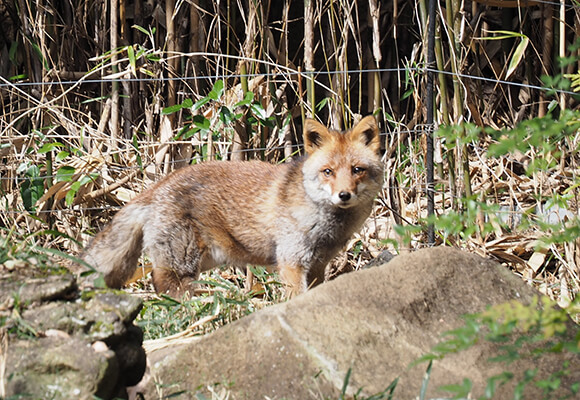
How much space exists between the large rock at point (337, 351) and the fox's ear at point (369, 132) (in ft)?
7.13

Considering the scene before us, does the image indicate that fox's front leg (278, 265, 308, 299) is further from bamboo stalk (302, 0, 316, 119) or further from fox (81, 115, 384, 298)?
bamboo stalk (302, 0, 316, 119)

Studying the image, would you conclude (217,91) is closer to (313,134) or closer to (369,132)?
(313,134)

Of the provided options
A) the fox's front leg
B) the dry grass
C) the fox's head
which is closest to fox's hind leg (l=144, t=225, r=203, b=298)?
the fox's front leg

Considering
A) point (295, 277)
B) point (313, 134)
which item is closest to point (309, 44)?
point (313, 134)

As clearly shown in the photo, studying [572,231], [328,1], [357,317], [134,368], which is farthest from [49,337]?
[328,1]

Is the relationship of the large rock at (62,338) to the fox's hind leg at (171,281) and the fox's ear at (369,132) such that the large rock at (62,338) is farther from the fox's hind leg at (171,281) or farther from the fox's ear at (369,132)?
the fox's ear at (369,132)

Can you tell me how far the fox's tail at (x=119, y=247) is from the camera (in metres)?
5.41

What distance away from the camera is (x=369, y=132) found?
565 cm

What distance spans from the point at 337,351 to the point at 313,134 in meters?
2.83

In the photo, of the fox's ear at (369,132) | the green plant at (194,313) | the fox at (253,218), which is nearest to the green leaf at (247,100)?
the fox at (253,218)

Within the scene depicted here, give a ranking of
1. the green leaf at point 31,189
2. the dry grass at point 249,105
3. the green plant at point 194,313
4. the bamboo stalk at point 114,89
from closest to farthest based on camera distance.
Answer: the green plant at point 194,313
the dry grass at point 249,105
the green leaf at point 31,189
the bamboo stalk at point 114,89

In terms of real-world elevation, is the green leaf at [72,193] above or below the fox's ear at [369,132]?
below

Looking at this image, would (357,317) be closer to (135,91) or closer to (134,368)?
(134,368)

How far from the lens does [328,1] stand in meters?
6.97
